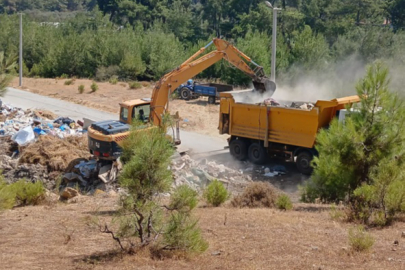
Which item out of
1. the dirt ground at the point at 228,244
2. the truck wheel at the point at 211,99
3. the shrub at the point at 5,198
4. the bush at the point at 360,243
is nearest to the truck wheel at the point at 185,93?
the truck wheel at the point at 211,99

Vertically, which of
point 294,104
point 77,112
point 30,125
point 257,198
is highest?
point 294,104

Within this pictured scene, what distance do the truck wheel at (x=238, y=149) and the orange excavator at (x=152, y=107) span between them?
6.68ft

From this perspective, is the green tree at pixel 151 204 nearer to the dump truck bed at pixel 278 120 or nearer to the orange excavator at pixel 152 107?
the orange excavator at pixel 152 107

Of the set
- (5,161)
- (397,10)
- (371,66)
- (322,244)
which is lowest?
(5,161)

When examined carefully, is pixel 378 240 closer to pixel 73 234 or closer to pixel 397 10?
pixel 73 234

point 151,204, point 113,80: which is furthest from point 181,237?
point 113,80

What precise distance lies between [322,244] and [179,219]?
2261mm

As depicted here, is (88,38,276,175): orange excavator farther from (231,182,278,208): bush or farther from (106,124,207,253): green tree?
(106,124,207,253): green tree

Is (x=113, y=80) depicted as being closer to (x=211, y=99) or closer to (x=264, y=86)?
(x=211, y=99)

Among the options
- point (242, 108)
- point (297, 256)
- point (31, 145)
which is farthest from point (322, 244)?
point (31, 145)

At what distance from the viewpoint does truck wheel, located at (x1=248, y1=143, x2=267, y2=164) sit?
2058 centimetres

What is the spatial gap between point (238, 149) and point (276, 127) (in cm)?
196

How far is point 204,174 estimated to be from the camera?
18.5 metres

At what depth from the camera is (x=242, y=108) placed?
21.0m
